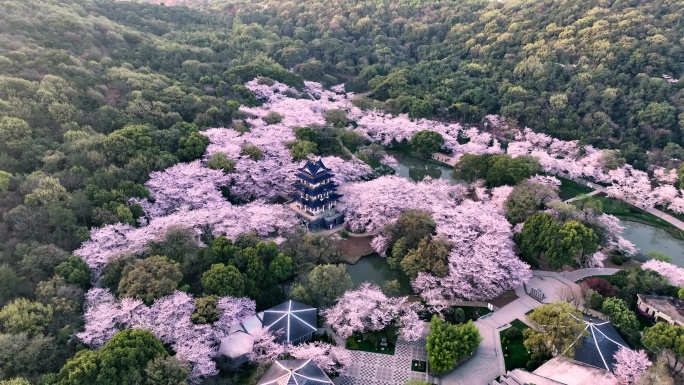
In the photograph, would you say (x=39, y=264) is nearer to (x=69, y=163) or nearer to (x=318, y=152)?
(x=69, y=163)

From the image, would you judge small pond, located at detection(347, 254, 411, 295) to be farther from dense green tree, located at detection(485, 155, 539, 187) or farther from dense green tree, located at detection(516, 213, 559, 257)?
dense green tree, located at detection(485, 155, 539, 187)

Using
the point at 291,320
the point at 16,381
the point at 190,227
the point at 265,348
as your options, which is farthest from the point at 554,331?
the point at 16,381

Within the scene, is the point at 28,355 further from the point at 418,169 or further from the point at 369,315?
the point at 418,169

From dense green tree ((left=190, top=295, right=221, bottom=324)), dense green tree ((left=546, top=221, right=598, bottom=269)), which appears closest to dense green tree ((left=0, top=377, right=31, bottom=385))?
dense green tree ((left=190, top=295, right=221, bottom=324))

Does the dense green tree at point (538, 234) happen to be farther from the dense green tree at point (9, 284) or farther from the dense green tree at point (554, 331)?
the dense green tree at point (9, 284)

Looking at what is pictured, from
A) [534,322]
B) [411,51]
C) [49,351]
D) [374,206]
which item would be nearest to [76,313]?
[49,351]

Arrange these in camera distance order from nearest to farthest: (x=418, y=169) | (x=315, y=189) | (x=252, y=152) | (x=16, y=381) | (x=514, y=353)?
(x=16, y=381) < (x=514, y=353) < (x=315, y=189) < (x=252, y=152) < (x=418, y=169)

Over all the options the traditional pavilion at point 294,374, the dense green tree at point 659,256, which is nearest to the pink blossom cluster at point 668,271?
the dense green tree at point 659,256
